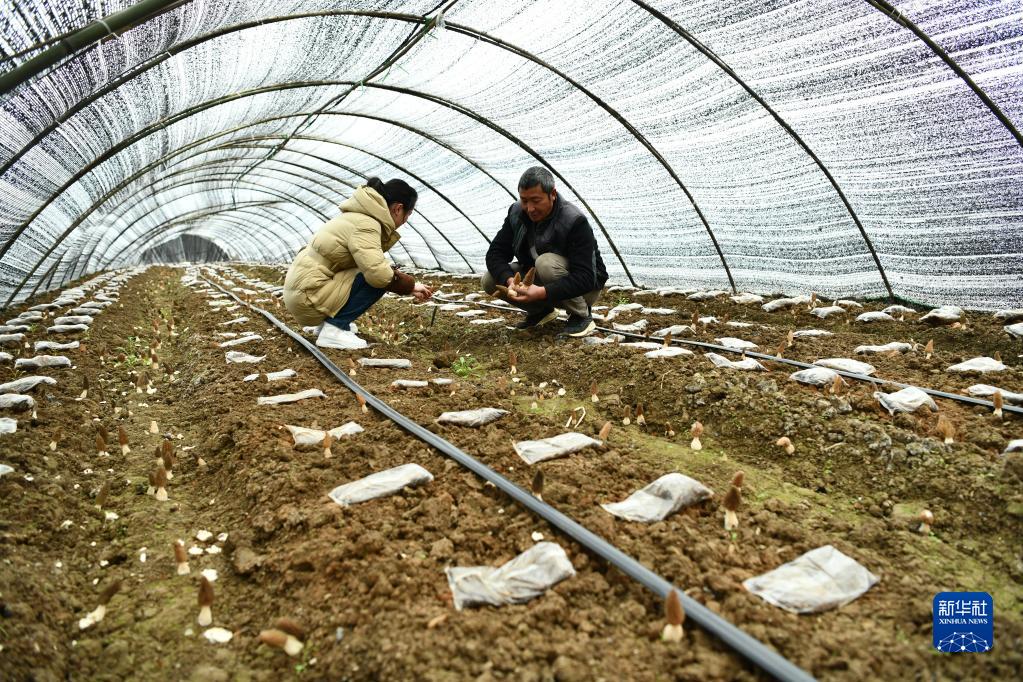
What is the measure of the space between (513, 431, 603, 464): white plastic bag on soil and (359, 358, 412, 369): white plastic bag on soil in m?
2.14

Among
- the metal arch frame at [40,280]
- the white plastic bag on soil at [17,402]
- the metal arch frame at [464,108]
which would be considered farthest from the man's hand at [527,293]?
the metal arch frame at [40,280]

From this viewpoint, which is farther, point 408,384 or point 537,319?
point 537,319

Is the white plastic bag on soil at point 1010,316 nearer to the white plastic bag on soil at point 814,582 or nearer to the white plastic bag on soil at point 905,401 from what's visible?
the white plastic bag on soil at point 905,401

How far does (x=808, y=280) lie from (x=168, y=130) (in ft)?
26.9

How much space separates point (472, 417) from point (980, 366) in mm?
3532

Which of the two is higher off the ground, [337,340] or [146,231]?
[146,231]

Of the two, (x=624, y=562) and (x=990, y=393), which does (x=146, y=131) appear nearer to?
(x=624, y=562)

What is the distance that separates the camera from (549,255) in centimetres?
535

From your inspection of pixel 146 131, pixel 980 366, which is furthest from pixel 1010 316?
pixel 146 131

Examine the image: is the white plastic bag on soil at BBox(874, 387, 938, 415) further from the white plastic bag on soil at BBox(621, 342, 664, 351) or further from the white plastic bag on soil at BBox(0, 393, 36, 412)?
the white plastic bag on soil at BBox(0, 393, 36, 412)

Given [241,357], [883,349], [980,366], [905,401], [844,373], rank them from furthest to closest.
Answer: [241,357] → [883,349] → [980,366] → [844,373] → [905,401]

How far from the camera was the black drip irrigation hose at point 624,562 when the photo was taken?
5.03 ft

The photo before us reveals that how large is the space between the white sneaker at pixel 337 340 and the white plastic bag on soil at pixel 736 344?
3.19 m

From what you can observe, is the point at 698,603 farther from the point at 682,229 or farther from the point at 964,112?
the point at 682,229
